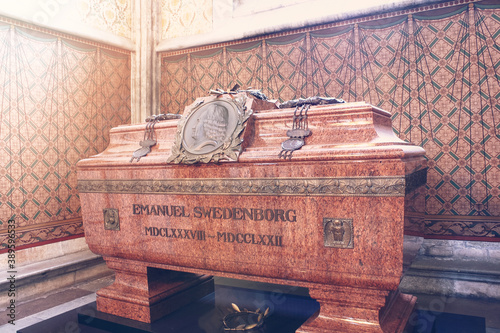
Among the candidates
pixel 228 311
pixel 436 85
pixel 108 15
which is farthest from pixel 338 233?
pixel 108 15

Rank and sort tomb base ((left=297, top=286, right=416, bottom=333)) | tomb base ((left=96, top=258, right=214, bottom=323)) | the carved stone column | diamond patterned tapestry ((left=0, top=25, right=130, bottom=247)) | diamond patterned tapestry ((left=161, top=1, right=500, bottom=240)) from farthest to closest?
the carved stone column < diamond patterned tapestry ((left=0, top=25, right=130, bottom=247)) < diamond patterned tapestry ((left=161, top=1, right=500, bottom=240)) < tomb base ((left=96, top=258, right=214, bottom=323)) < tomb base ((left=297, top=286, right=416, bottom=333))

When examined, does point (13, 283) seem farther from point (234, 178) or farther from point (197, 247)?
point (234, 178)

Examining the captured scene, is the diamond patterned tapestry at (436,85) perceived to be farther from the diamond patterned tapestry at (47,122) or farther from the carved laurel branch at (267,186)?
the diamond patterned tapestry at (47,122)

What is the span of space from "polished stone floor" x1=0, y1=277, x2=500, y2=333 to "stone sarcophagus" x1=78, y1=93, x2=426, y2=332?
0.46ft

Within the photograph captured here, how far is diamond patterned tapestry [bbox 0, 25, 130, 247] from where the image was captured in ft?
10.3

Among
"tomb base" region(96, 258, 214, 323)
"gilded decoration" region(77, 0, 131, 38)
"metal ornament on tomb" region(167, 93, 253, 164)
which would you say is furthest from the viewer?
"gilded decoration" region(77, 0, 131, 38)

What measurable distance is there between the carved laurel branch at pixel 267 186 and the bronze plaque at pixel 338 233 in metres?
0.13

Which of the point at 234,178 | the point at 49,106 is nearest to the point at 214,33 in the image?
the point at 49,106

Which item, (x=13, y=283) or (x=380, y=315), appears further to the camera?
(x=13, y=283)

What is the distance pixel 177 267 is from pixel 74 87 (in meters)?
2.36

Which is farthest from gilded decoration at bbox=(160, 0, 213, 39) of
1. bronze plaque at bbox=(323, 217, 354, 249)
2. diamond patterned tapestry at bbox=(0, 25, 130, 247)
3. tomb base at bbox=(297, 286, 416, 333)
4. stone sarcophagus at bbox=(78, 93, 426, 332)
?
tomb base at bbox=(297, 286, 416, 333)

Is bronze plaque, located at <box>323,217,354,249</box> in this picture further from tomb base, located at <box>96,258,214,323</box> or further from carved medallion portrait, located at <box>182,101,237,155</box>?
tomb base, located at <box>96,258,214,323</box>

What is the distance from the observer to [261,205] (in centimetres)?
187

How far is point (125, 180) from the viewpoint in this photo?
7.58ft
